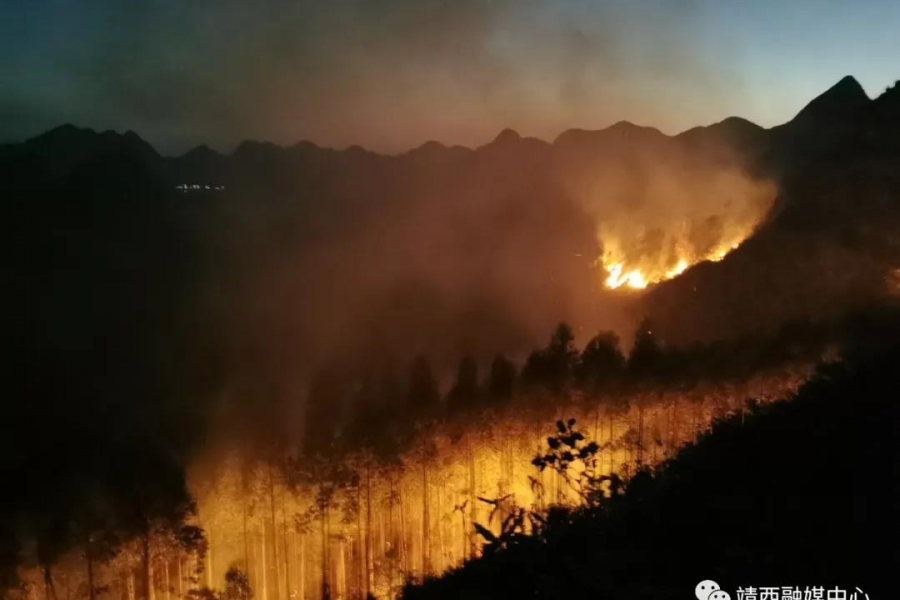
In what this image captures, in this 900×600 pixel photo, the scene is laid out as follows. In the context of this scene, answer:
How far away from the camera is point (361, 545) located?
42062 millimetres

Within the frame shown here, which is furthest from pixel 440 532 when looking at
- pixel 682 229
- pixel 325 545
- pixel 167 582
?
pixel 682 229

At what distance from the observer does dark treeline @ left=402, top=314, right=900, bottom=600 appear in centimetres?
641

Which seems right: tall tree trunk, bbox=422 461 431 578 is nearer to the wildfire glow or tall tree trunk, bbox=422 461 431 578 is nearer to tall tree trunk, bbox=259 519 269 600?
tall tree trunk, bbox=259 519 269 600

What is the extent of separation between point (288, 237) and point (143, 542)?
368ft

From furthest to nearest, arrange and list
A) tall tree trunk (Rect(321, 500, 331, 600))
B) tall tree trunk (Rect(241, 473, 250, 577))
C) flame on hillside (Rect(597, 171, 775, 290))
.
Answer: flame on hillside (Rect(597, 171, 775, 290)) < tall tree trunk (Rect(241, 473, 250, 577)) < tall tree trunk (Rect(321, 500, 331, 600))

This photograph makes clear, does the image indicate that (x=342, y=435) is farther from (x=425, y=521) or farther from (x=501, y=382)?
(x=501, y=382)

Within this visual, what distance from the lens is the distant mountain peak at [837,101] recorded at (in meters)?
93.0

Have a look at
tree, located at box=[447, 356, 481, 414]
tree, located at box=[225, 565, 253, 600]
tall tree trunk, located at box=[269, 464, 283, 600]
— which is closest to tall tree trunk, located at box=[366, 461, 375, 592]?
tall tree trunk, located at box=[269, 464, 283, 600]

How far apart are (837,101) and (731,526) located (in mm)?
112017

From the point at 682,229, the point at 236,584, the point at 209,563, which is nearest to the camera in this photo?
the point at 236,584

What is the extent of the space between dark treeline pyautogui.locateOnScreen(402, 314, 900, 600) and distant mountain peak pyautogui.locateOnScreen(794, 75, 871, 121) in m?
99.0

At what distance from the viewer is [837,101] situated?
97.8m

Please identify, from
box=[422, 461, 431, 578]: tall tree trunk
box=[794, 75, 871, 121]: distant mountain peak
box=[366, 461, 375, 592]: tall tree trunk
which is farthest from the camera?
box=[794, 75, 871, 121]: distant mountain peak

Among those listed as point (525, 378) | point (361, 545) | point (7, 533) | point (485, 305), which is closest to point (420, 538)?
point (361, 545)
